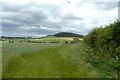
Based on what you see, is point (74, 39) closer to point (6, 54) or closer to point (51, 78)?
point (6, 54)

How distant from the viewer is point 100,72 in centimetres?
1822

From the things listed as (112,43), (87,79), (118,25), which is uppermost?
(118,25)

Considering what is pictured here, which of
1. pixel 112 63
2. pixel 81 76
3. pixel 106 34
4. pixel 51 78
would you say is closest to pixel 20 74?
pixel 51 78

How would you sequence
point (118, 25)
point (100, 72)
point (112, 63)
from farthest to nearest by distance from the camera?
point (118, 25), point (112, 63), point (100, 72)

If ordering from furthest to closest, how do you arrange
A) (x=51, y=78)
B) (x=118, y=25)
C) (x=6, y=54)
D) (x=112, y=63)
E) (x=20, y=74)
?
(x=6, y=54) < (x=118, y=25) < (x=112, y=63) < (x=20, y=74) < (x=51, y=78)

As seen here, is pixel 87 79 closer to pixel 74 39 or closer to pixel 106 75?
pixel 106 75

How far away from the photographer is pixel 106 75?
17.2 meters

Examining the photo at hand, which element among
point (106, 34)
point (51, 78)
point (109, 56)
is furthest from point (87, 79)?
point (106, 34)

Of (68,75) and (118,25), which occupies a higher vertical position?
(118,25)

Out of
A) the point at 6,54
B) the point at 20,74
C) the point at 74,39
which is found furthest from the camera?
the point at 74,39

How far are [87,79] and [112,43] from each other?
9030 millimetres

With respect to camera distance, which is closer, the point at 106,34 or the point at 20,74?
the point at 20,74

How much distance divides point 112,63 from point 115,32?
3.55 metres

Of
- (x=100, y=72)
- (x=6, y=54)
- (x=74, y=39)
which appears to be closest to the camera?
(x=100, y=72)
